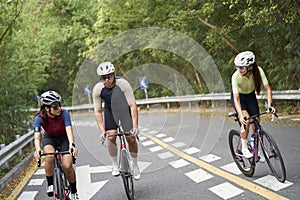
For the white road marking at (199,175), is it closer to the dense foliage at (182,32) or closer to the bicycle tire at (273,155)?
the bicycle tire at (273,155)

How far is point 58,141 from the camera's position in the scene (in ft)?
20.0

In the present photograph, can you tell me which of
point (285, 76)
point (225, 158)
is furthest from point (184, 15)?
point (225, 158)

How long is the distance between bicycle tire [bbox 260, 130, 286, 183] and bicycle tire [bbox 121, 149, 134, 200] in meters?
2.17

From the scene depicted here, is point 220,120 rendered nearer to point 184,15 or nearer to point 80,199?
point 184,15

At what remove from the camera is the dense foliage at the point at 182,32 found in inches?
499

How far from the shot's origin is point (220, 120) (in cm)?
1574

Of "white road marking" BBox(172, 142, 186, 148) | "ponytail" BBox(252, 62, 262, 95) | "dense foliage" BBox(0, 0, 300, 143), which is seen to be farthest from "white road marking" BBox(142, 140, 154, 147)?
"ponytail" BBox(252, 62, 262, 95)

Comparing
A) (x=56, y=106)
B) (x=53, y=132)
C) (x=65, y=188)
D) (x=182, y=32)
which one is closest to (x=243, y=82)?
(x=56, y=106)

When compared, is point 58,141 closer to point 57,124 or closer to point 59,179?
point 57,124

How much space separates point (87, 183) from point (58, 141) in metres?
2.02

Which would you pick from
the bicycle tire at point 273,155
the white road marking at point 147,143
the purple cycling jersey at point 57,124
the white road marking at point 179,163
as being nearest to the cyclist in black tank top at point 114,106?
the purple cycling jersey at point 57,124

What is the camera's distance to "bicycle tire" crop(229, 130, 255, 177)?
22.0 feet

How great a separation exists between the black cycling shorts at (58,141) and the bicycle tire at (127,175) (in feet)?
3.13

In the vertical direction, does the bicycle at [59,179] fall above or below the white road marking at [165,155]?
above
